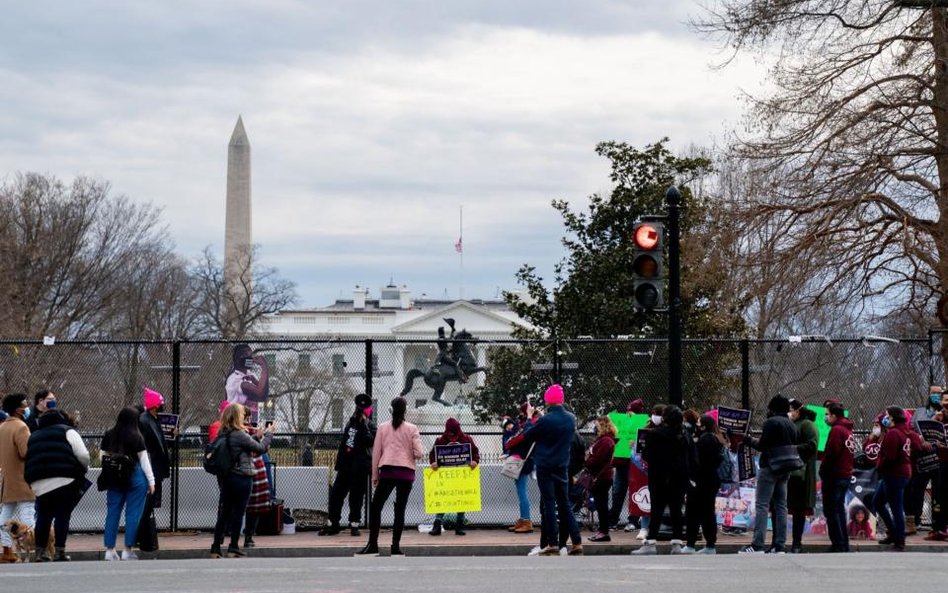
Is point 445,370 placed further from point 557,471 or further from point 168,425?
point 557,471

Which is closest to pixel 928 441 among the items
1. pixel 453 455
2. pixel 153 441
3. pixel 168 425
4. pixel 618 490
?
pixel 618 490

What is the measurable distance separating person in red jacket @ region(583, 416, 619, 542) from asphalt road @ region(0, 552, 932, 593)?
11.8 ft

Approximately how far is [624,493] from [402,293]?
12392 centimetres

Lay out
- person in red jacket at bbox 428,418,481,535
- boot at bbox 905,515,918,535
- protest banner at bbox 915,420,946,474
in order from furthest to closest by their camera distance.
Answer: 1. person in red jacket at bbox 428,418,481,535
2. boot at bbox 905,515,918,535
3. protest banner at bbox 915,420,946,474

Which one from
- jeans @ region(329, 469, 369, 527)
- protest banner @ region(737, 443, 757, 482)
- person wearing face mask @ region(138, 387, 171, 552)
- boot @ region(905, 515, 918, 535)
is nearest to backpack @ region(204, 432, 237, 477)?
person wearing face mask @ region(138, 387, 171, 552)

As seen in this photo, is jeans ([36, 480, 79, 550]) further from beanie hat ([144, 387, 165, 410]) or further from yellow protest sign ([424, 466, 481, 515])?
yellow protest sign ([424, 466, 481, 515])

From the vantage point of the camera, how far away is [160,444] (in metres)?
15.7

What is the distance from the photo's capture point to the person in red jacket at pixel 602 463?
17555 mm

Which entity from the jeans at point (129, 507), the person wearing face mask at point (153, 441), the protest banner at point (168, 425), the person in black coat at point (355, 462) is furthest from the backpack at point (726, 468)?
the protest banner at point (168, 425)

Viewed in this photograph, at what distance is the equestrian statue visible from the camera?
1938 cm

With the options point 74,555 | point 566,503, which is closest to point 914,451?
point 566,503

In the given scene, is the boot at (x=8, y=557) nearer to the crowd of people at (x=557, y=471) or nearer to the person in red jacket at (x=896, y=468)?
the crowd of people at (x=557, y=471)

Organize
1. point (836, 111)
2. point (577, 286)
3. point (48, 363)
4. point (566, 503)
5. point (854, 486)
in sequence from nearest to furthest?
point (566, 503)
point (854, 486)
point (48, 363)
point (836, 111)
point (577, 286)

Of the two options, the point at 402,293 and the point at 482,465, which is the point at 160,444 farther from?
the point at 402,293
